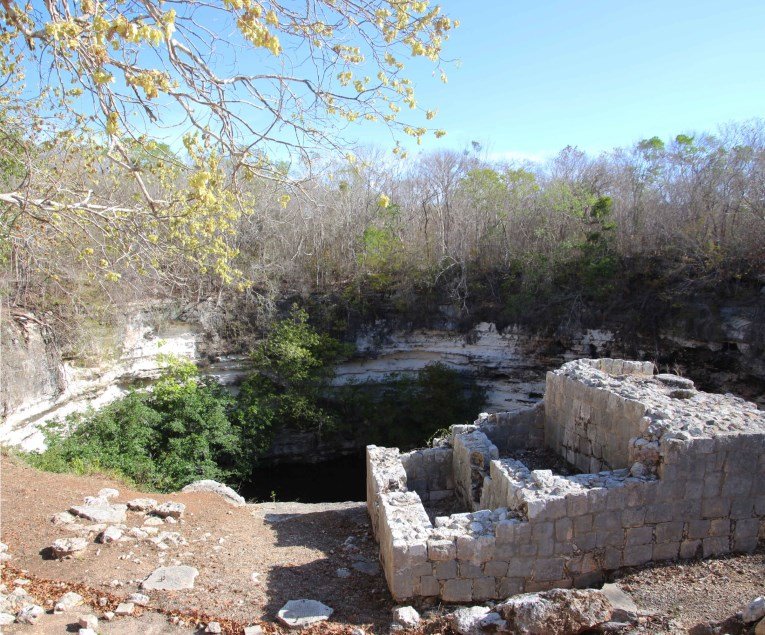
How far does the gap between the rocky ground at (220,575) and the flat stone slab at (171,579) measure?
6 centimetres

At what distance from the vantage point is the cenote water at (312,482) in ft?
50.5

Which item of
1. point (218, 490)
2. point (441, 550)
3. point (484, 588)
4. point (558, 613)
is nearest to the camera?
point (558, 613)

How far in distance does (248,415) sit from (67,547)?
8984mm

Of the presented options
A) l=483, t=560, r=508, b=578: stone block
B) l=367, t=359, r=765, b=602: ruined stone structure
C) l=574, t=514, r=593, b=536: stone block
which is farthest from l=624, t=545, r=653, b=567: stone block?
l=483, t=560, r=508, b=578: stone block

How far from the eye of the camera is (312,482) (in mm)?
16484

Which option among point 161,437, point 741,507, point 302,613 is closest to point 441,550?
point 302,613

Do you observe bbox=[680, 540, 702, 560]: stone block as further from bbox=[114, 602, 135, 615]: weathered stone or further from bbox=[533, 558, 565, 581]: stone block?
bbox=[114, 602, 135, 615]: weathered stone

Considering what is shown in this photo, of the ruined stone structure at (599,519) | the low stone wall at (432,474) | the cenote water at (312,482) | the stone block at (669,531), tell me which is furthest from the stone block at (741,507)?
the cenote water at (312,482)

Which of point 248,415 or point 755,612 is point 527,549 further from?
point 248,415

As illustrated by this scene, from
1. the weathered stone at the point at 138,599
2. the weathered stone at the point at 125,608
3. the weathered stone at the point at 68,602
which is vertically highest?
the weathered stone at the point at 68,602

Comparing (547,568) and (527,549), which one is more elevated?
(527,549)

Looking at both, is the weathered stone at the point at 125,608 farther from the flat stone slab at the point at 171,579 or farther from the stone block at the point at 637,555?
the stone block at the point at 637,555

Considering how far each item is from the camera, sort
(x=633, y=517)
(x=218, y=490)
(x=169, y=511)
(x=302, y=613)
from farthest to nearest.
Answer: (x=218, y=490) → (x=169, y=511) → (x=633, y=517) → (x=302, y=613)

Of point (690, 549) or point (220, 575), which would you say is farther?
point (220, 575)
